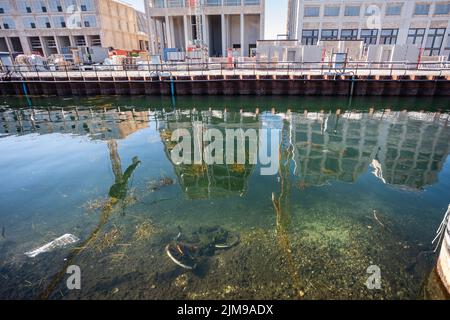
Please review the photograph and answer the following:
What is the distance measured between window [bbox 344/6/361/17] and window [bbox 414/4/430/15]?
11.9 meters

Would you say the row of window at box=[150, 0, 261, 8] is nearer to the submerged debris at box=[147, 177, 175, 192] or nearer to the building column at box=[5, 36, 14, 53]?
the building column at box=[5, 36, 14, 53]

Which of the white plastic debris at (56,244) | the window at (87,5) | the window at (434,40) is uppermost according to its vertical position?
the window at (87,5)

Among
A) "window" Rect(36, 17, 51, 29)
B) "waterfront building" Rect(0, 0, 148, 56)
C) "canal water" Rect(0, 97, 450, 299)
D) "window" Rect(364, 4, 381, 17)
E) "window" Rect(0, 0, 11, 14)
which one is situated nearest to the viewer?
"canal water" Rect(0, 97, 450, 299)

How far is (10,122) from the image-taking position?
1903 centimetres

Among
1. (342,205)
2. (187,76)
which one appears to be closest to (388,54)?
(187,76)

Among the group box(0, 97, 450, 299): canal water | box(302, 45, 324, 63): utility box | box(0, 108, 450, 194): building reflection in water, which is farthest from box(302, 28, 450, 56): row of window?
box(0, 97, 450, 299): canal water

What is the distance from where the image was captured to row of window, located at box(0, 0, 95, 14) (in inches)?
2507

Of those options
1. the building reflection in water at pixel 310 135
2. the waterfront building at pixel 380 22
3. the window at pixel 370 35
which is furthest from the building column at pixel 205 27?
the building reflection in water at pixel 310 135

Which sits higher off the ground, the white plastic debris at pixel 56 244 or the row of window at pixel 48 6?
the row of window at pixel 48 6

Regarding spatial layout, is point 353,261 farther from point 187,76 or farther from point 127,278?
point 187,76

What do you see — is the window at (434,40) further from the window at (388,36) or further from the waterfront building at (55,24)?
the waterfront building at (55,24)

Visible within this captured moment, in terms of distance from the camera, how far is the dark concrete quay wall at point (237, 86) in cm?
2447

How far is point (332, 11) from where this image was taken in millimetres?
58281
